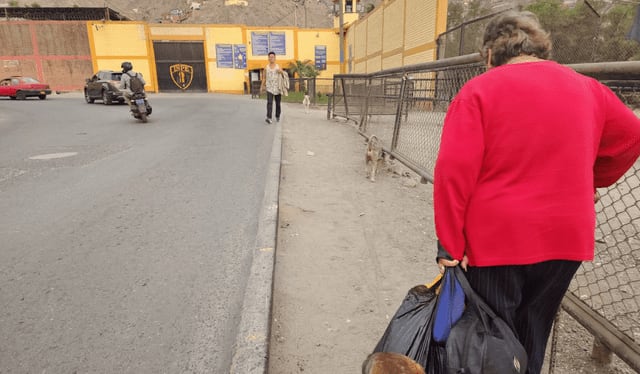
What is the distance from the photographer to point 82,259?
338 centimetres

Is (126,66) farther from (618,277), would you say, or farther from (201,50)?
(201,50)

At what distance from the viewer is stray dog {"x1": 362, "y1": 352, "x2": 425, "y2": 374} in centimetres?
134

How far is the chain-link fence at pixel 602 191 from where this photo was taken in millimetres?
2074

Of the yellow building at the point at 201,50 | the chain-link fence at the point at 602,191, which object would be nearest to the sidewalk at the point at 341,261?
the chain-link fence at the point at 602,191

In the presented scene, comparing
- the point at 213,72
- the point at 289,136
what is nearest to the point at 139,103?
the point at 289,136

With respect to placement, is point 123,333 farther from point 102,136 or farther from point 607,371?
point 102,136

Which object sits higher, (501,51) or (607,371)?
(501,51)

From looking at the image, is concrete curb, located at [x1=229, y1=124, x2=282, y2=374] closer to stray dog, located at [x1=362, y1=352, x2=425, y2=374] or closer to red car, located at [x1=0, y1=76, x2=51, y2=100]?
stray dog, located at [x1=362, y1=352, x2=425, y2=374]

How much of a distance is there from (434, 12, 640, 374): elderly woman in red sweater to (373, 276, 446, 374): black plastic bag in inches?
8.6

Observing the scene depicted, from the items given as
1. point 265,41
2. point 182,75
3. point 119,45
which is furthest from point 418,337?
point 119,45

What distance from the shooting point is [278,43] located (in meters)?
36.1

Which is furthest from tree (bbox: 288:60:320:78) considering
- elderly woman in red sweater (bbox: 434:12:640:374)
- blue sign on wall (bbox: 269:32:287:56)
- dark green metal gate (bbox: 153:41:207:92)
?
elderly woman in red sweater (bbox: 434:12:640:374)

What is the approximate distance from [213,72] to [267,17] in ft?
201

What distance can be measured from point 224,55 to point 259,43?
3.28m
